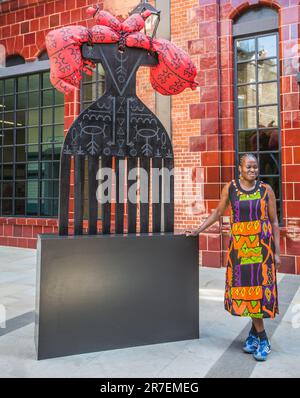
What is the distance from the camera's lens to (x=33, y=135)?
10.1 meters

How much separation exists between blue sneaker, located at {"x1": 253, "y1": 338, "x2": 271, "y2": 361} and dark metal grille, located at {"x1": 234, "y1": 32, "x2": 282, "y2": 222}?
4.21 metres

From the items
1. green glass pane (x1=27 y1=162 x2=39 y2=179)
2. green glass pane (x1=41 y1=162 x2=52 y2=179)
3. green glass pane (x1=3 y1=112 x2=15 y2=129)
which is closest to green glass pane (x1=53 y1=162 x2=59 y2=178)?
green glass pane (x1=41 y1=162 x2=52 y2=179)

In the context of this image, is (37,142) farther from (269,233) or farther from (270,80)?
(269,233)

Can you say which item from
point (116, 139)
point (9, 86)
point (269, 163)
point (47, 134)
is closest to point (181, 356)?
point (116, 139)

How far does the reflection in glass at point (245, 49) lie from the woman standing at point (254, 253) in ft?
16.6

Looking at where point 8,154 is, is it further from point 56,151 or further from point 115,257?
point 115,257

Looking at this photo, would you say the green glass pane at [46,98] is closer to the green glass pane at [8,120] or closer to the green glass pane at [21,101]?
the green glass pane at [21,101]

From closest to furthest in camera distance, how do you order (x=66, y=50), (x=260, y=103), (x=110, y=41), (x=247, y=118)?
(x=66, y=50) → (x=110, y=41) → (x=260, y=103) → (x=247, y=118)

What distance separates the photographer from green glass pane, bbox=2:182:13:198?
10.4m

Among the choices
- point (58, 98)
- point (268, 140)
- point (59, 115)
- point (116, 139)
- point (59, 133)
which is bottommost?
point (116, 139)

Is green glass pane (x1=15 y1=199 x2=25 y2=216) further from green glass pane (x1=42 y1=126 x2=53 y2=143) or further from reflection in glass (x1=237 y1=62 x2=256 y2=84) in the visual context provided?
reflection in glass (x1=237 y1=62 x2=256 y2=84)

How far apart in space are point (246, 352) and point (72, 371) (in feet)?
5.00

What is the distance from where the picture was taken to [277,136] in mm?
7348

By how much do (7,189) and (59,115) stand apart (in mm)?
2531
